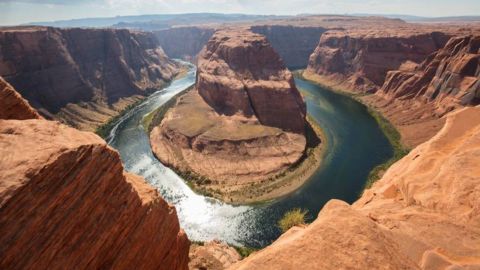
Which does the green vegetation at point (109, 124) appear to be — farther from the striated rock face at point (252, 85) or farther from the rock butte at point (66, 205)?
Answer: the rock butte at point (66, 205)

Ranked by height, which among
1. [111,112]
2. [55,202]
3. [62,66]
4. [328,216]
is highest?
[55,202]

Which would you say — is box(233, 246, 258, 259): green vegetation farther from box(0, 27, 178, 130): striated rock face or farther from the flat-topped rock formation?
box(0, 27, 178, 130): striated rock face

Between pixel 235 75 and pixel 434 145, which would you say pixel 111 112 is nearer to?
pixel 235 75

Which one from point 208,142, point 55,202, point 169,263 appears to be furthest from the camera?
point 208,142

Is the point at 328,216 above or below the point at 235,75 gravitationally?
above

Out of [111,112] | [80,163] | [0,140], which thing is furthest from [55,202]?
[111,112]

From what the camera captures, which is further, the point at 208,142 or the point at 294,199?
the point at 208,142

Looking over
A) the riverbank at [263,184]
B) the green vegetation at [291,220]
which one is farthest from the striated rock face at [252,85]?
the green vegetation at [291,220]

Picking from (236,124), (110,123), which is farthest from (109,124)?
(236,124)
